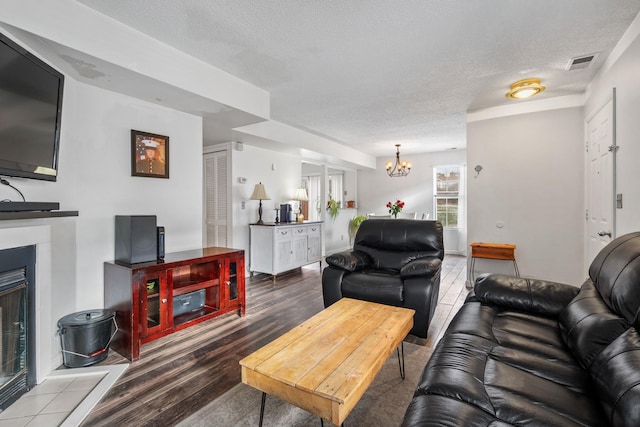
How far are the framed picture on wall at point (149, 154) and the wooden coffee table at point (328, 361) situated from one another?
2154 millimetres

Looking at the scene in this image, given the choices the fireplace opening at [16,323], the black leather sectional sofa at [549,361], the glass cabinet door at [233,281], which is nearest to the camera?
the black leather sectional sofa at [549,361]

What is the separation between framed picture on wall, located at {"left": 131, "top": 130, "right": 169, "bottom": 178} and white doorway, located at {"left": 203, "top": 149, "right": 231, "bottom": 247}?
1675 mm

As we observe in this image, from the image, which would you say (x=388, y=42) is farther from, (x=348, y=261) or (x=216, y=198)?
(x=216, y=198)

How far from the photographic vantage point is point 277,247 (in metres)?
4.65

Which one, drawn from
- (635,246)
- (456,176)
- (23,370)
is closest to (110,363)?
(23,370)

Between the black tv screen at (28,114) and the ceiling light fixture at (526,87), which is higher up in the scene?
the ceiling light fixture at (526,87)

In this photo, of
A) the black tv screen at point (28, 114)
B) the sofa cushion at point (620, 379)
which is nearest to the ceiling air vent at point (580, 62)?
the sofa cushion at point (620, 379)

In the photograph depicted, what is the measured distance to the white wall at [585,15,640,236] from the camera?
214 cm

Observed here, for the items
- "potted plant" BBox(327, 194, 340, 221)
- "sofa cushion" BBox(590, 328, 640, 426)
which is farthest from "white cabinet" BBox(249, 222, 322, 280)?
"sofa cushion" BBox(590, 328, 640, 426)

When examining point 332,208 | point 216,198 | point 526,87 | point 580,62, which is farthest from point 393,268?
point 332,208

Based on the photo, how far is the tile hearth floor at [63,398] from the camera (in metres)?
1.63

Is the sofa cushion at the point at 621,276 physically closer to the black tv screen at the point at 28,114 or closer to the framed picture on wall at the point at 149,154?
the black tv screen at the point at 28,114

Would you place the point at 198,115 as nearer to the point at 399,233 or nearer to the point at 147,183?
the point at 147,183

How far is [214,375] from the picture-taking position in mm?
2062
